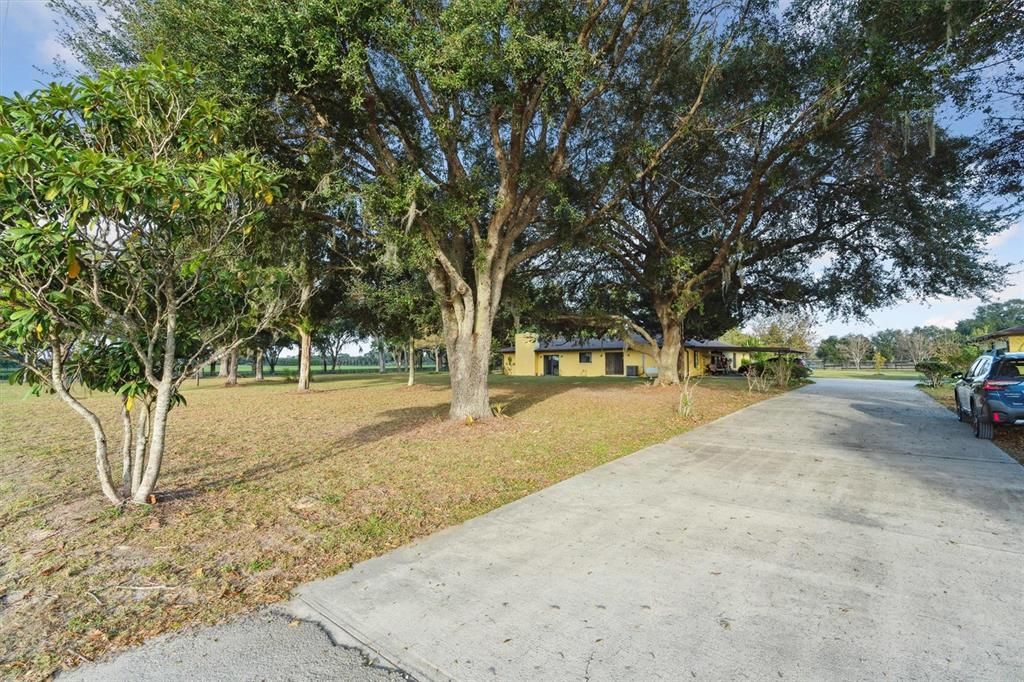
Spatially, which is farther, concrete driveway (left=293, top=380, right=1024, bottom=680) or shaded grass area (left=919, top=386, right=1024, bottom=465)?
shaded grass area (left=919, top=386, right=1024, bottom=465)

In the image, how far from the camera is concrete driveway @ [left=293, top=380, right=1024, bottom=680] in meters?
2.43

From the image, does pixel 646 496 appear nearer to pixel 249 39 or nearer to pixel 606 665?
pixel 606 665

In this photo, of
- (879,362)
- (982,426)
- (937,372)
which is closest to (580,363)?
(937,372)

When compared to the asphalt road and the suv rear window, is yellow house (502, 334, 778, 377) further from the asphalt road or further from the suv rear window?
the asphalt road

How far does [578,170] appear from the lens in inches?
452

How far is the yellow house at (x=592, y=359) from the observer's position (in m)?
36.2

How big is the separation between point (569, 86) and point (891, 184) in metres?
10.3

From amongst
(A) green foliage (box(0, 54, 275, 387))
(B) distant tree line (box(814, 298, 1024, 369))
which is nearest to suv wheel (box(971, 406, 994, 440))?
(A) green foliage (box(0, 54, 275, 387))

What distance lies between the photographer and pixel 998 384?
7.93 m

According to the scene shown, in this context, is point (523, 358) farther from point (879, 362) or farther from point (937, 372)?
point (879, 362)

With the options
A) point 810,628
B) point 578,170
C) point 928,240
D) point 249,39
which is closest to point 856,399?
point 928,240

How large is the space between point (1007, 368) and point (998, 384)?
1.48 ft

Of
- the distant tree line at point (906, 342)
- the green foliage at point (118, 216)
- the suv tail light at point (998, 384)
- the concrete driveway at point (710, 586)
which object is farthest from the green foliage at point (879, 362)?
the green foliage at point (118, 216)

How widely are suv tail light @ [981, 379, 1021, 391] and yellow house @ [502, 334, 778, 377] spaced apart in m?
24.7
